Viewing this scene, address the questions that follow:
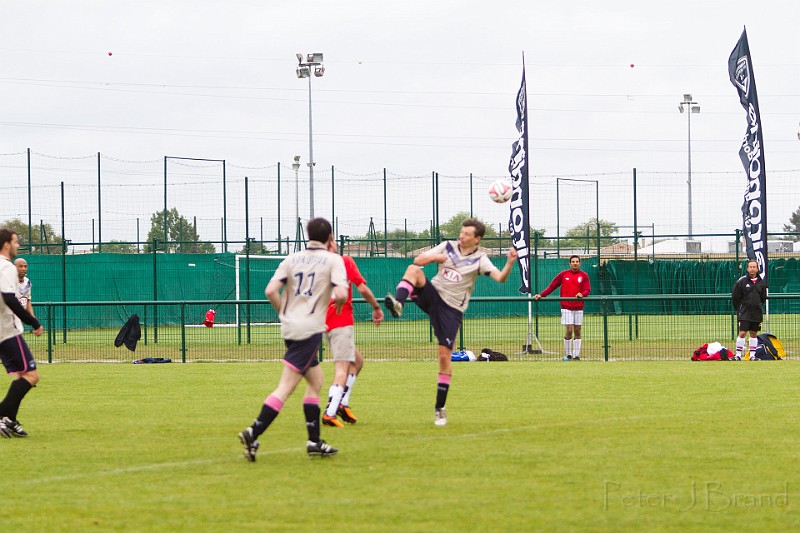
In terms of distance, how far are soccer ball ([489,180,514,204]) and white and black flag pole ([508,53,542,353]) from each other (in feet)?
26.4

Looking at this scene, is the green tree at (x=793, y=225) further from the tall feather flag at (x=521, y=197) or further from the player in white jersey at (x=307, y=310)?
the player in white jersey at (x=307, y=310)

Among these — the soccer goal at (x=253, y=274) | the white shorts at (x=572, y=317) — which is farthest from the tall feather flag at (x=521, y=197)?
the soccer goal at (x=253, y=274)

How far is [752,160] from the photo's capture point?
20.8 meters

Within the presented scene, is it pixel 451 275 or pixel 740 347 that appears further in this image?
pixel 740 347

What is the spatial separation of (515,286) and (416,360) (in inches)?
558

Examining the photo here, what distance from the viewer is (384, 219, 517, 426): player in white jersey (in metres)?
10.0

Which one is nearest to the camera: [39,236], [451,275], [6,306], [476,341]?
[6,306]

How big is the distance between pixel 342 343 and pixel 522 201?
11700 mm

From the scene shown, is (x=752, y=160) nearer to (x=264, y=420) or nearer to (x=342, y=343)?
(x=342, y=343)

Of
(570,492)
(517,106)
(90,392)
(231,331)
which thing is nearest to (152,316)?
(231,331)

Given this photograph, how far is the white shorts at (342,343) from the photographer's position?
1015cm

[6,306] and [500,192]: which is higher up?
[500,192]

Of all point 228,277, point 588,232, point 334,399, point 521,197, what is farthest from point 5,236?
point 588,232

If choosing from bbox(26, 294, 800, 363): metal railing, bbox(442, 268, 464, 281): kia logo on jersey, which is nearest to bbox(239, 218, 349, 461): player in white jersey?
bbox(442, 268, 464, 281): kia logo on jersey
